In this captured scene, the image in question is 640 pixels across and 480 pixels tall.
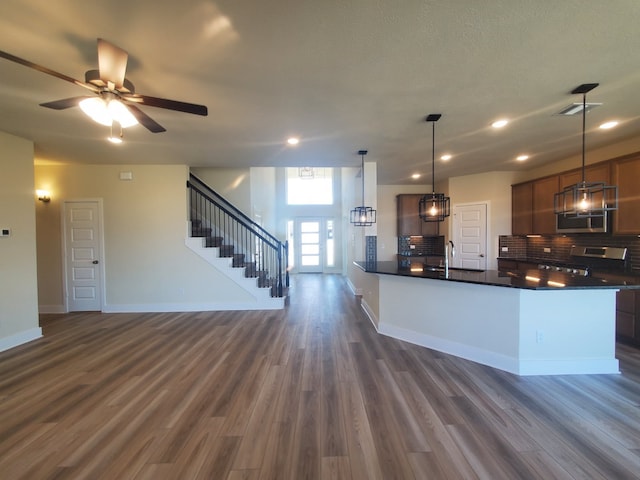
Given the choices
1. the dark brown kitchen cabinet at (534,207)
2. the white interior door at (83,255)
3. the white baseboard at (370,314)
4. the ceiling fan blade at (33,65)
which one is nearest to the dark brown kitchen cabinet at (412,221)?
the dark brown kitchen cabinet at (534,207)

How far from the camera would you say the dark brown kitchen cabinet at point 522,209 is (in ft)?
16.6

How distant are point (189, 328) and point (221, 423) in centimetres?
241

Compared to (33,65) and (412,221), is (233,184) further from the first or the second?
(412,221)

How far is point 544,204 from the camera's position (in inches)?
187

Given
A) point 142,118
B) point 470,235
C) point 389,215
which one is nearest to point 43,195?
point 142,118

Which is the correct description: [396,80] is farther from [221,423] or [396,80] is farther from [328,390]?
[221,423]

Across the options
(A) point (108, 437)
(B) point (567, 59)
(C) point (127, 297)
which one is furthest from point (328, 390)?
(C) point (127, 297)

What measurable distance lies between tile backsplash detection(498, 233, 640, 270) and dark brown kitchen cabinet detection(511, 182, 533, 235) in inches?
11.6

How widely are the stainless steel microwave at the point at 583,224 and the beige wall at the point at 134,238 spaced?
20.3 ft

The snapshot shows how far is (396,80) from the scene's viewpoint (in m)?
2.24

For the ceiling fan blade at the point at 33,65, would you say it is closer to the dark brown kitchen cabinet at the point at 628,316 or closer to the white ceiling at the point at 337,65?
the white ceiling at the point at 337,65

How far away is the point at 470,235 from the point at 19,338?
7.75 metres

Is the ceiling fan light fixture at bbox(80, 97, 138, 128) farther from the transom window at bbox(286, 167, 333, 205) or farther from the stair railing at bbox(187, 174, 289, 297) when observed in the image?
the transom window at bbox(286, 167, 333, 205)

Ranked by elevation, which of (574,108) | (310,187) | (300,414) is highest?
(310,187)
